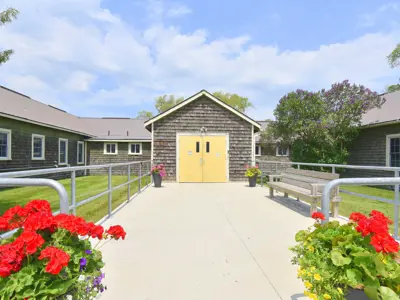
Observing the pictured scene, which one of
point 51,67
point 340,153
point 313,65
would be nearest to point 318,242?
point 340,153

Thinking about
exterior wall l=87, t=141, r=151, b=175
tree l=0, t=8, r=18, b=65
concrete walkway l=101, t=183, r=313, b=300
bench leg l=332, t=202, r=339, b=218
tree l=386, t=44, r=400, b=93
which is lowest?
concrete walkway l=101, t=183, r=313, b=300

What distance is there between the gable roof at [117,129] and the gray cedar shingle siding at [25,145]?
432cm

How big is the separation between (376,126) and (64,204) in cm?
1489

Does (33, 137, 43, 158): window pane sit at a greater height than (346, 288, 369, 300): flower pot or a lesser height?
greater

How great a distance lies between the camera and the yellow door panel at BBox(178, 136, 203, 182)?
13609 mm

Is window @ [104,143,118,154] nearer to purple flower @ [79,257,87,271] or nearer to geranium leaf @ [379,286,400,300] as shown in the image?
purple flower @ [79,257,87,271]

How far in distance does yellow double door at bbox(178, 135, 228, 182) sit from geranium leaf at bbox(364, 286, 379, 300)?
1207 cm

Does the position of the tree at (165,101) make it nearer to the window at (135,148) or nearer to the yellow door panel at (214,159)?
the window at (135,148)

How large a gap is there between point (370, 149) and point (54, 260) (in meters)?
16.0

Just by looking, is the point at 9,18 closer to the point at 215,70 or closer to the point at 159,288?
the point at 159,288

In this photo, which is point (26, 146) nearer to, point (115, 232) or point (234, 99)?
point (115, 232)

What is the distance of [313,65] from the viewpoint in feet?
62.0

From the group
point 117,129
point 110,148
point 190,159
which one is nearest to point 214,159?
point 190,159

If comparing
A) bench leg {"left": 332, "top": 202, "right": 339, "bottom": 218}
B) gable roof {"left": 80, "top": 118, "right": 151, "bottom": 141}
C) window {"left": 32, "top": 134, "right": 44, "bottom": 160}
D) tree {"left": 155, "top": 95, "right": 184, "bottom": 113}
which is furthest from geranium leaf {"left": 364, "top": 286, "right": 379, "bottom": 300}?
tree {"left": 155, "top": 95, "right": 184, "bottom": 113}
